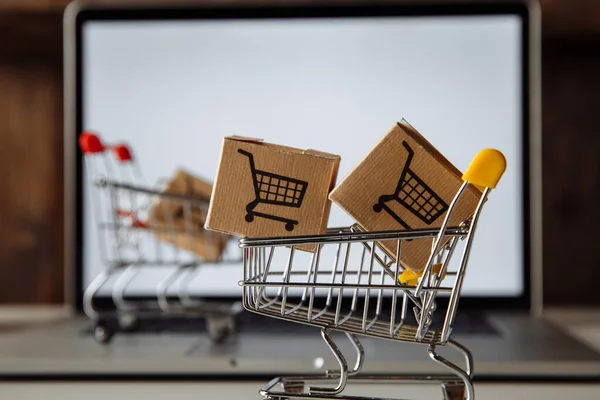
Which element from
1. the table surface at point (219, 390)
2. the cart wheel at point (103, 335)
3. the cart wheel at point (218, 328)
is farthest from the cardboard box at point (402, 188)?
the cart wheel at point (103, 335)

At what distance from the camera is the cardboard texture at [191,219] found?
4.85 feet

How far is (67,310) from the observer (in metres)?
1.81

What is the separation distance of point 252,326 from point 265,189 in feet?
2.69

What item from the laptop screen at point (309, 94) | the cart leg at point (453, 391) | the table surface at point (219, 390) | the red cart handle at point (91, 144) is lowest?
the table surface at point (219, 390)

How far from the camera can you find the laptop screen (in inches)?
68.1

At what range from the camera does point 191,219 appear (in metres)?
1.49

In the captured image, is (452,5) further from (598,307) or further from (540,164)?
(598,307)

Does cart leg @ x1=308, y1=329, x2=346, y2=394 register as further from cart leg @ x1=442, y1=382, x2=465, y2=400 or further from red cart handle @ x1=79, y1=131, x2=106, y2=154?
red cart handle @ x1=79, y1=131, x2=106, y2=154

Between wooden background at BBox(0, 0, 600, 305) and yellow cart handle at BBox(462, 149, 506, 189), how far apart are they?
3.98 ft

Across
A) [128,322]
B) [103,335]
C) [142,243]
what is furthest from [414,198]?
[142,243]

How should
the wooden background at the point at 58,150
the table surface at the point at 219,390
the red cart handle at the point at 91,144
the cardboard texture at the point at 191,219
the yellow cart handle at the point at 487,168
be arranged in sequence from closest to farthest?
the yellow cart handle at the point at 487,168 → the table surface at the point at 219,390 → the red cart handle at the point at 91,144 → the cardboard texture at the point at 191,219 → the wooden background at the point at 58,150

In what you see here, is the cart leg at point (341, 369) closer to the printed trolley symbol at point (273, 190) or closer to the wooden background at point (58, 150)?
the printed trolley symbol at point (273, 190)

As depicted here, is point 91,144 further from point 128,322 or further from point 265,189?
point 265,189

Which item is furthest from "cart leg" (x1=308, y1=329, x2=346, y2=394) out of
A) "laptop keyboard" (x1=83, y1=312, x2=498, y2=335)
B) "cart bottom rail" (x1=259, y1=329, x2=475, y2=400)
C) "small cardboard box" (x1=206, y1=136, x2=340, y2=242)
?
"laptop keyboard" (x1=83, y1=312, x2=498, y2=335)
